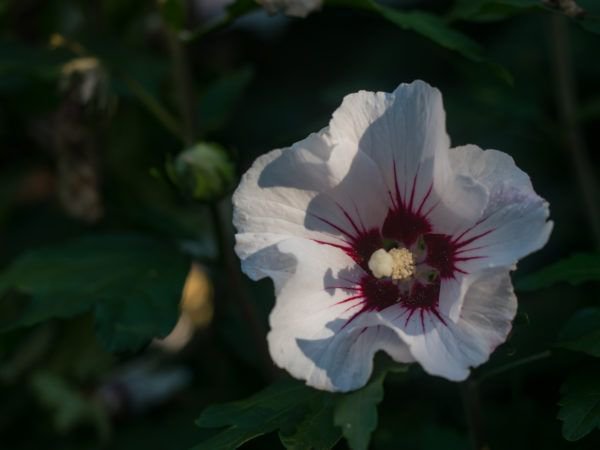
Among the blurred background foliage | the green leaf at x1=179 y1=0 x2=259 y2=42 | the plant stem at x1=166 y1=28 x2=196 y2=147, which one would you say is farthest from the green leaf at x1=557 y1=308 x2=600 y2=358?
the plant stem at x1=166 y1=28 x2=196 y2=147

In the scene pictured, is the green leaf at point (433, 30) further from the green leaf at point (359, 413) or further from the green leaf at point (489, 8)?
the green leaf at point (359, 413)

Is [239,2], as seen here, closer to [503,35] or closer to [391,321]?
[391,321]

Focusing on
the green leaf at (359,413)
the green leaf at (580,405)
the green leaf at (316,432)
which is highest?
the green leaf at (359,413)

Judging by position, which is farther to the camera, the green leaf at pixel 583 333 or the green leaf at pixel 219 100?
Answer: the green leaf at pixel 219 100

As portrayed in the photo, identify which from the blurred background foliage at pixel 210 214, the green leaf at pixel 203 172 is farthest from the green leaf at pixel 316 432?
the green leaf at pixel 203 172

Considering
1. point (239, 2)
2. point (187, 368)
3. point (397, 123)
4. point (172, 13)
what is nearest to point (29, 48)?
point (172, 13)

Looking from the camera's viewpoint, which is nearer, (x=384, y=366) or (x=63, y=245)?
(x=384, y=366)

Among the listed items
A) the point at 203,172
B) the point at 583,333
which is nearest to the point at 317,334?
the point at 583,333
